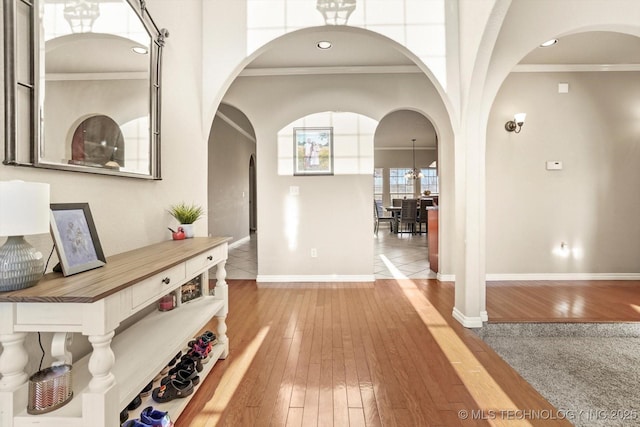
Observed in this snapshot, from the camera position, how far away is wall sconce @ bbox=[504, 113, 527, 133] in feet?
12.6

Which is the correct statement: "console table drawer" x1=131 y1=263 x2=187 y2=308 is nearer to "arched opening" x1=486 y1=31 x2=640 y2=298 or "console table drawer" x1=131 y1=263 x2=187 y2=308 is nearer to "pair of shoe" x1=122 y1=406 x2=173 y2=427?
"pair of shoe" x1=122 y1=406 x2=173 y2=427

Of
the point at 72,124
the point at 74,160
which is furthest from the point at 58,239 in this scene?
the point at 72,124

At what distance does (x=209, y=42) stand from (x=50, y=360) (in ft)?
8.60

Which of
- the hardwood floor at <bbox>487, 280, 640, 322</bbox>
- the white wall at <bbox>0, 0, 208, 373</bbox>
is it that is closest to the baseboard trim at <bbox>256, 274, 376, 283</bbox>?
the hardwood floor at <bbox>487, 280, 640, 322</bbox>

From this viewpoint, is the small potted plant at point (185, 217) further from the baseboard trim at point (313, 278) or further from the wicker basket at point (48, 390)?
the baseboard trim at point (313, 278)

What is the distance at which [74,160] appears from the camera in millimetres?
1325

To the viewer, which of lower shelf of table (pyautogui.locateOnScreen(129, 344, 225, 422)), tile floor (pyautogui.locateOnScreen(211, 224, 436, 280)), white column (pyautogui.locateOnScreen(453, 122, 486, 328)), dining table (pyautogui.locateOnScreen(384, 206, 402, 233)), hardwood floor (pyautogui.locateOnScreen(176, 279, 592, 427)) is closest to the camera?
lower shelf of table (pyautogui.locateOnScreen(129, 344, 225, 422))

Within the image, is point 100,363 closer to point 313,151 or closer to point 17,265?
point 17,265

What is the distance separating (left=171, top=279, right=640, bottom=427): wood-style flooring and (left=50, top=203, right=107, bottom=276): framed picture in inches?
37.9

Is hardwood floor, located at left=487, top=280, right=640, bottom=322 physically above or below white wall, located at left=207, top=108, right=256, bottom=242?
below

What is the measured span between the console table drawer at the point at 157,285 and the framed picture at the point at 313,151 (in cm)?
278

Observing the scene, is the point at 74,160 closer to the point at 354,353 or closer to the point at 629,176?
the point at 354,353

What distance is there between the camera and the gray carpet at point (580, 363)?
175 cm

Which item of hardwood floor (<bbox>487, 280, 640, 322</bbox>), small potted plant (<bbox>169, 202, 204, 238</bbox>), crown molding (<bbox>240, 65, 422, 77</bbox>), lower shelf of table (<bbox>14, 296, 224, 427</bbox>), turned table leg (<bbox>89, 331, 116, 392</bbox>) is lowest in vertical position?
hardwood floor (<bbox>487, 280, 640, 322</bbox>)
